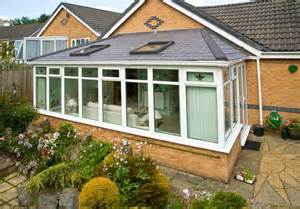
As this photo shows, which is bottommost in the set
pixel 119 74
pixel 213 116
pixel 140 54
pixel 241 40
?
pixel 213 116

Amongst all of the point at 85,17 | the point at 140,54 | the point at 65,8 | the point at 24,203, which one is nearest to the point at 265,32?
the point at 140,54

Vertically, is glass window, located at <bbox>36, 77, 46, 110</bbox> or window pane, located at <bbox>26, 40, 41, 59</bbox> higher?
window pane, located at <bbox>26, 40, 41, 59</bbox>

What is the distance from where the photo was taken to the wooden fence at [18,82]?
11.8 meters

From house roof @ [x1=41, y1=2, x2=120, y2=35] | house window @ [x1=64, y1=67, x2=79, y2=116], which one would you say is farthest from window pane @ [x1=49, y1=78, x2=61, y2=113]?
house roof @ [x1=41, y1=2, x2=120, y2=35]

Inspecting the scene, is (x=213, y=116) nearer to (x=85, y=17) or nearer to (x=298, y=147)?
(x=298, y=147)

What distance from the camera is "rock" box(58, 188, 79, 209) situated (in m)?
4.74

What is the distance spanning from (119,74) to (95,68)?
1.17m

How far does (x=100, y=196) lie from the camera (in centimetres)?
413

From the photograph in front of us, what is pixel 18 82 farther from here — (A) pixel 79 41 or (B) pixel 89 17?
(B) pixel 89 17

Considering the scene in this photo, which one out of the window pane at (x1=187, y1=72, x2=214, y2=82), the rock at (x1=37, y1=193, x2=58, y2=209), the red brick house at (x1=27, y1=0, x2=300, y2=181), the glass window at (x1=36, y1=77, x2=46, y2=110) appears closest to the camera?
the rock at (x1=37, y1=193, x2=58, y2=209)

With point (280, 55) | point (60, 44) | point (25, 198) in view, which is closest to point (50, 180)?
point (25, 198)

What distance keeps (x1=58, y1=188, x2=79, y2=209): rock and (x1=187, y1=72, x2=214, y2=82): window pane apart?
3.95 metres

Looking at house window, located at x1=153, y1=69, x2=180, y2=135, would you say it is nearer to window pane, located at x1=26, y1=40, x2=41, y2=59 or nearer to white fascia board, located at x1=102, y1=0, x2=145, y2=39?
white fascia board, located at x1=102, y1=0, x2=145, y2=39

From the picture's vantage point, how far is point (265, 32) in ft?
33.2
